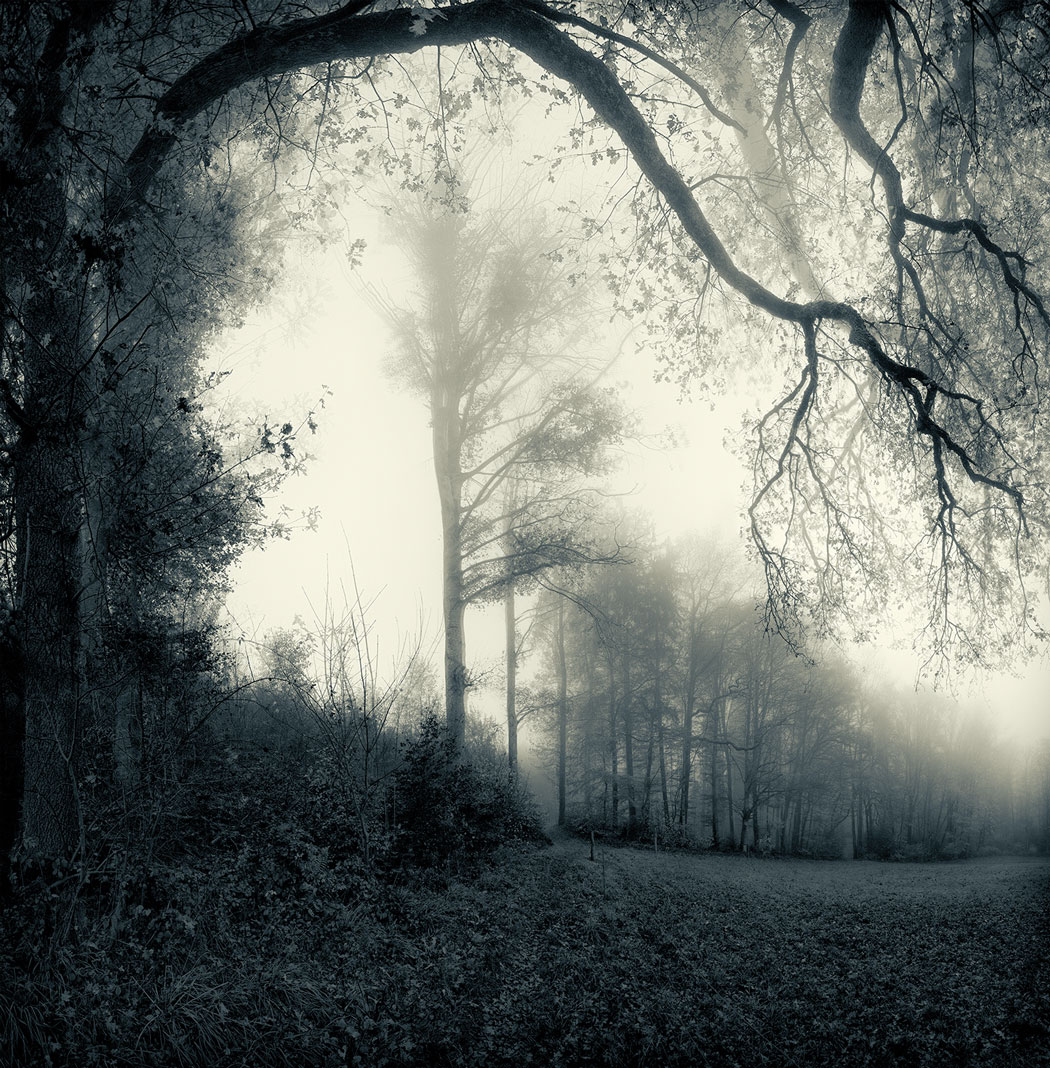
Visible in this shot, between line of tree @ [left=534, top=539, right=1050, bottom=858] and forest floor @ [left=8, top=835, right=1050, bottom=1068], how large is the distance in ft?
38.2

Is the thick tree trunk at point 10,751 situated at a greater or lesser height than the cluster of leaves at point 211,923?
greater

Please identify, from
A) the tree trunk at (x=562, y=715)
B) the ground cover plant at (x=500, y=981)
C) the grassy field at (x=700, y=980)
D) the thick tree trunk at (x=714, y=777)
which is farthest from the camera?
the thick tree trunk at (x=714, y=777)

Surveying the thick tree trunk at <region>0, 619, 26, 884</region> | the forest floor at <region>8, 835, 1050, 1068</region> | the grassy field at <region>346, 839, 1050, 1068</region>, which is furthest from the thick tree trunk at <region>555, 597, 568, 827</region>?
the thick tree trunk at <region>0, 619, 26, 884</region>

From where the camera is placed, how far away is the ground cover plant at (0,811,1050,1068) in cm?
324

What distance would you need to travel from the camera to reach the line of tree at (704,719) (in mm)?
21453

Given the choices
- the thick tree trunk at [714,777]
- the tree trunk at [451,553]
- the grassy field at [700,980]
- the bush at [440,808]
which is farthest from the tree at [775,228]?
the thick tree trunk at [714,777]

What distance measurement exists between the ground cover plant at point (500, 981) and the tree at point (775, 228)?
1180mm

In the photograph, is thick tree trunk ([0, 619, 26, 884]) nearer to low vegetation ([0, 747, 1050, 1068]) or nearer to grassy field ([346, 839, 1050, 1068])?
low vegetation ([0, 747, 1050, 1068])

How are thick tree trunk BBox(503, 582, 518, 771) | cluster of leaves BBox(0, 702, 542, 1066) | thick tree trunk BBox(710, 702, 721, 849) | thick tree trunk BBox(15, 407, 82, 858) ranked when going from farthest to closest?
1. thick tree trunk BBox(710, 702, 721, 849)
2. thick tree trunk BBox(503, 582, 518, 771)
3. thick tree trunk BBox(15, 407, 82, 858)
4. cluster of leaves BBox(0, 702, 542, 1066)

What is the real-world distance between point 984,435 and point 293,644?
8.91 meters

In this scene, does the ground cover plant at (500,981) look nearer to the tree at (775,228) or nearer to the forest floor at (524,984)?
the forest floor at (524,984)

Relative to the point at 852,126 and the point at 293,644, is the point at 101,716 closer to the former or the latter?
the point at 293,644

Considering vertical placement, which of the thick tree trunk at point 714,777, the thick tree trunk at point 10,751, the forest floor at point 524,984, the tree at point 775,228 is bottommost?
the thick tree trunk at point 714,777

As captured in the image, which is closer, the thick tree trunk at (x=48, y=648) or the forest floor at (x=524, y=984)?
the forest floor at (x=524, y=984)
